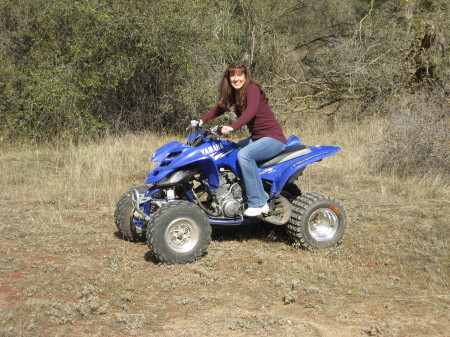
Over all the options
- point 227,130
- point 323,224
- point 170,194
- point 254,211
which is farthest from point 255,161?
point 323,224

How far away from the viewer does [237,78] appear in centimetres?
584

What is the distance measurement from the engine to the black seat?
345mm

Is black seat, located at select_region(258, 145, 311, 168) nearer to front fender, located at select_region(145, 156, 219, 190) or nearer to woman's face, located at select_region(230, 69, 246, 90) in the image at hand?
front fender, located at select_region(145, 156, 219, 190)

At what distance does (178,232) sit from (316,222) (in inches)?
66.0

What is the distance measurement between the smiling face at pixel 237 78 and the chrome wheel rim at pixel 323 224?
160cm

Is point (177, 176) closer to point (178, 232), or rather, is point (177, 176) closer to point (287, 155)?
point (178, 232)

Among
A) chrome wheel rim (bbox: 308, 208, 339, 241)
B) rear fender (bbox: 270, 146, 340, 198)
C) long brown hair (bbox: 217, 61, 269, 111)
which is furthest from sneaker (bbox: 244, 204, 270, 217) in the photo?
long brown hair (bbox: 217, 61, 269, 111)

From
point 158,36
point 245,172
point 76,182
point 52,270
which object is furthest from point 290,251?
point 158,36

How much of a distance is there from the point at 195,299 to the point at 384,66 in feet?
35.9

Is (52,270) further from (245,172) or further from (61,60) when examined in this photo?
(61,60)

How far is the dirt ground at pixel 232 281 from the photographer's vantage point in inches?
160

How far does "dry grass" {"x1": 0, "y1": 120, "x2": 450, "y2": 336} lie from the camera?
4.07m

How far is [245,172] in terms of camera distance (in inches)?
221

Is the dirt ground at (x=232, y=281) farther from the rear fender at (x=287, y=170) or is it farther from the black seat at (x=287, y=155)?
the black seat at (x=287, y=155)
